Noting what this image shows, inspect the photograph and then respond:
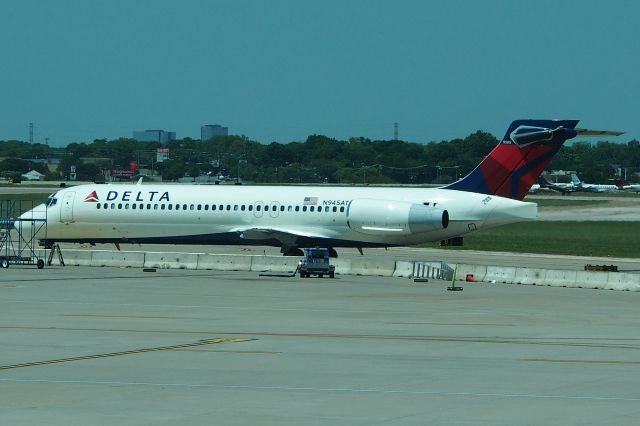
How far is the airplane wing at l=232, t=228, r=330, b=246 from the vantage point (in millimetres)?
55625

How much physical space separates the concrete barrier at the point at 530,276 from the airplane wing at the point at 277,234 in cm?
1306

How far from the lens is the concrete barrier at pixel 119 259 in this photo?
51.1 metres

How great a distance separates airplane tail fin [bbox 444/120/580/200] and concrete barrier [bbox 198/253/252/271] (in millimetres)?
10824

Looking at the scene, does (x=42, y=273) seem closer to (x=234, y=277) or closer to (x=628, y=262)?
(x=234, y=277)

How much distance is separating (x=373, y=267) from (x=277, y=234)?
342 inches

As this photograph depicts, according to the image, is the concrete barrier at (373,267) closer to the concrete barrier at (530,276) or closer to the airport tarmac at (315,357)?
the concrete barrier at (530,276)

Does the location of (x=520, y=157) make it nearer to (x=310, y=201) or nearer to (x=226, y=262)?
(x=310, y=201)

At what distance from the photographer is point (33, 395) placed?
18547mm

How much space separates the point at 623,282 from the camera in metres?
41.7

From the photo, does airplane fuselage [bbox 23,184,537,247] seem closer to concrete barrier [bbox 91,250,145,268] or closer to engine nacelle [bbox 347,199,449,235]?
engine nacelle [bbox 347,199,449,235]

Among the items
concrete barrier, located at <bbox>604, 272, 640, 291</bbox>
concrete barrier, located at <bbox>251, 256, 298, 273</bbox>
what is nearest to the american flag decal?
concrete barrier, located at <bbox>251, 256, 298, 273</bbox>

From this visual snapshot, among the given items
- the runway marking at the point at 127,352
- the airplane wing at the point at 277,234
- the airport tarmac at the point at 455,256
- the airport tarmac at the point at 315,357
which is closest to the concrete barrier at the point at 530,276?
the airport tarmac at the point at 315,357

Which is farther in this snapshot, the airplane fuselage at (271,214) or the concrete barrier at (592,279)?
the airplane fuselage at (271,214)

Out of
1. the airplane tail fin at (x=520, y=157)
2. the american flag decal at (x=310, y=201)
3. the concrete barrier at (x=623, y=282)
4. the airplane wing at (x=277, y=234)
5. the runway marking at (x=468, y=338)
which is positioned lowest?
Answer: the runway marking at (x=468, y=338)
